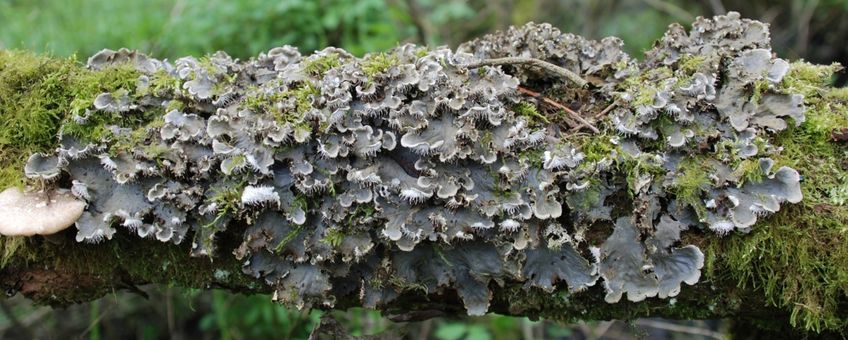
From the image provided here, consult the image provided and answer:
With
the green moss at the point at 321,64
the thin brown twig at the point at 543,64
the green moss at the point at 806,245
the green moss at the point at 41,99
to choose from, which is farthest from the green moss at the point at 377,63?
the green moss at the point at 806,245

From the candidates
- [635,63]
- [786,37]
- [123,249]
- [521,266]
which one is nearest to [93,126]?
[123,249]

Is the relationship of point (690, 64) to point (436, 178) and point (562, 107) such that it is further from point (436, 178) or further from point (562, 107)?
point (436, 178)

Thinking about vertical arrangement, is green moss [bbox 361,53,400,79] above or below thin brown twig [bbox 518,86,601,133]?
below

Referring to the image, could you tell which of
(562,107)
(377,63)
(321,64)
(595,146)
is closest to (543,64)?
(562,107)

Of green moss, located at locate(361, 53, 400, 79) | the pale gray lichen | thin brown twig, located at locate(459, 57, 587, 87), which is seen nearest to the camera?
the pale gray lichen

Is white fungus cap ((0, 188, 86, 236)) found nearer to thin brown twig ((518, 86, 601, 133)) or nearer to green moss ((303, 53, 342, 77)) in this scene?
green moss ((303, 53, 342, 77))

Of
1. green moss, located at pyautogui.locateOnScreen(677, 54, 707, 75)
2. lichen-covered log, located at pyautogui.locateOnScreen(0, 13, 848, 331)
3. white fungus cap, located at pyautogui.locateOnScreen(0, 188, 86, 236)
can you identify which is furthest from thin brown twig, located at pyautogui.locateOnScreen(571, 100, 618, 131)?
white fungus cap, located at pyautogui.locateOnScreen(0, 188, 86, 236)

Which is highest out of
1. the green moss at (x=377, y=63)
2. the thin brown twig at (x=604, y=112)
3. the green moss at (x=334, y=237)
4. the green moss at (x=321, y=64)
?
the thin brown twig at (x=604, y=112)

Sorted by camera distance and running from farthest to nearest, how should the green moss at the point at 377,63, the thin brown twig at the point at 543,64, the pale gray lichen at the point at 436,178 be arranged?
the thin brown twig at the point at 543,64 < the green moss at the point at 377,63 < the pale gray lichen at the point at 436,178

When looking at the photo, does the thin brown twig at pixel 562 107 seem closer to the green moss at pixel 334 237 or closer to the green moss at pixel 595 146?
the green moss at pixel 595 146
